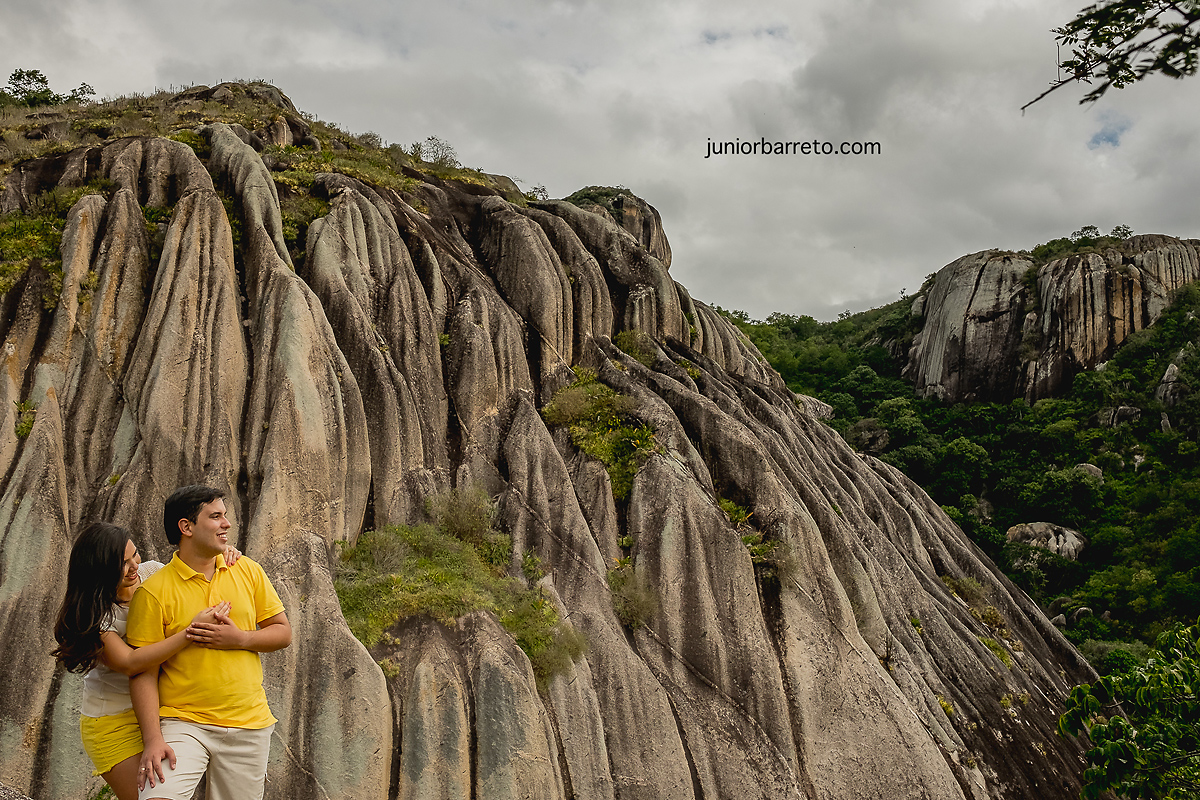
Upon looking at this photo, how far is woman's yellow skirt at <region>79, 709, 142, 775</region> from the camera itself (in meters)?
4.60

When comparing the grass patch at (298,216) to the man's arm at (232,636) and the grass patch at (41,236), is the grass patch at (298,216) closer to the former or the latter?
the grass patch at (41,236)

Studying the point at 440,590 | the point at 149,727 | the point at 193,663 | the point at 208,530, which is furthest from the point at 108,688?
the point at 440,590

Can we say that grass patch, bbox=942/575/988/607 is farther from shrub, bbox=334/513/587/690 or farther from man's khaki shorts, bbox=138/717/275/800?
man's khaki shorts, bbox=138/717/275/800

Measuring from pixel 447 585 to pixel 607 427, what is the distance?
23.3 feet

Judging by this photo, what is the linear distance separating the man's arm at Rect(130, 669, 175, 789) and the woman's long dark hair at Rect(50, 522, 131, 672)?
1.07ft

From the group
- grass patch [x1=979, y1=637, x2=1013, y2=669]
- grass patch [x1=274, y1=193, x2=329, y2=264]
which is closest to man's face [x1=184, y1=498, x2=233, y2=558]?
grass patch [x1=274, y1=193, x2=329, y2=264]

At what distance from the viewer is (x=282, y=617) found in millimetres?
5387

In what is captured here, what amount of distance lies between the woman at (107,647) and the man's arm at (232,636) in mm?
56

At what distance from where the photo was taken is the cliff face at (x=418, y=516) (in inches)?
508

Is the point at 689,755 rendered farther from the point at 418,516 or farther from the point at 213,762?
the point at 213,762

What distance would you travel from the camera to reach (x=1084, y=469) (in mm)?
43938

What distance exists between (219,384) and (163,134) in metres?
11.4

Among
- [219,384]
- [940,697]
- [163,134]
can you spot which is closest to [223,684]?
[219,384]

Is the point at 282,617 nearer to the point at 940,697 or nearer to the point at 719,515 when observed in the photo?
the point at 719,515
